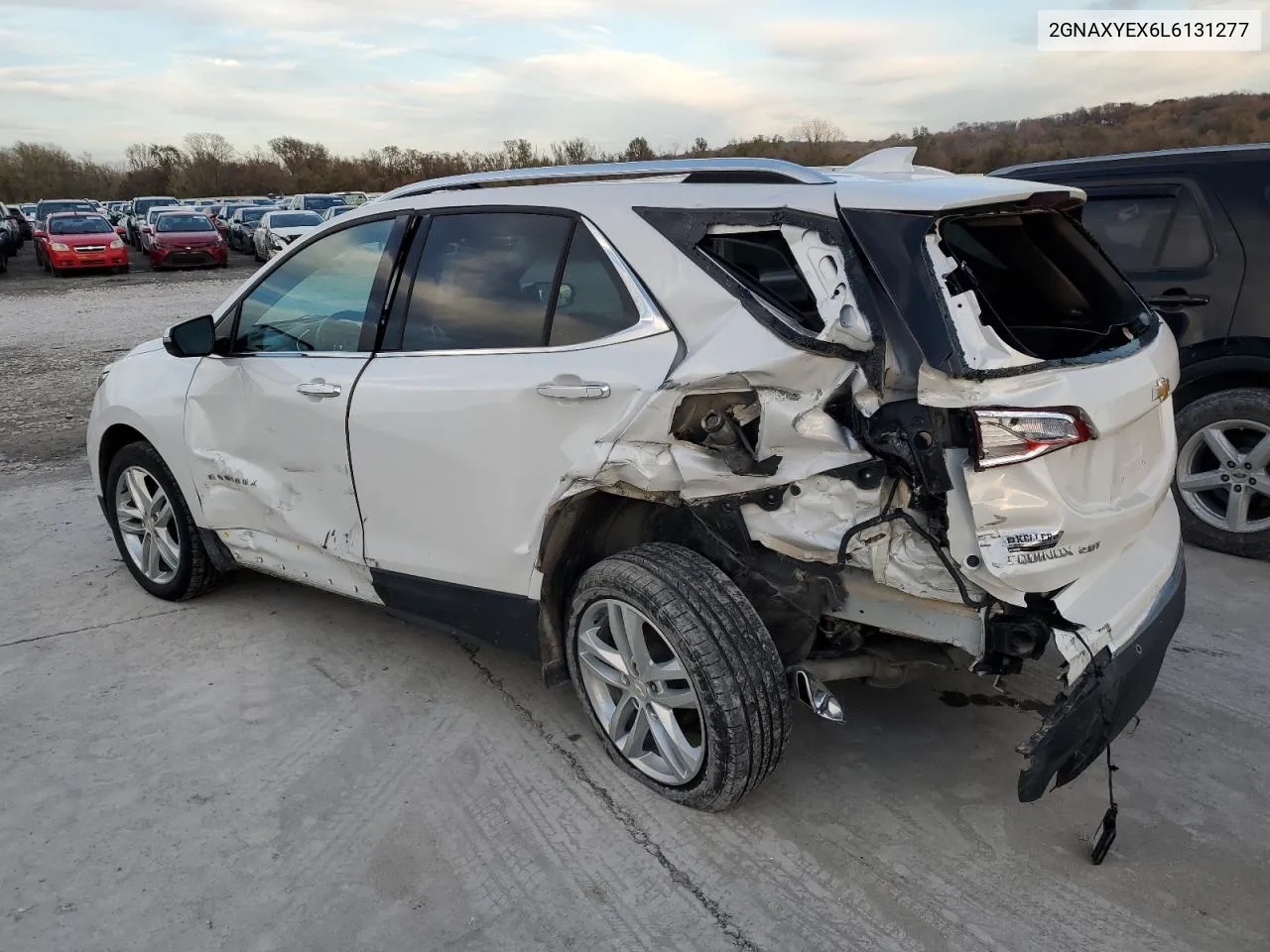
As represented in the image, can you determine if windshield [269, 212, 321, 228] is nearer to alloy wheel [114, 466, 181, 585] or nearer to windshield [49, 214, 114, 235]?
windshield [49, 214, 114, 235]

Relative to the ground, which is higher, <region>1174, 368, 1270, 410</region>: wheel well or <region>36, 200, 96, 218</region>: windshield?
<region>36, 200, 96, 218</region>: windshield

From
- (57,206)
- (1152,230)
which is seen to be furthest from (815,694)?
(57,206)

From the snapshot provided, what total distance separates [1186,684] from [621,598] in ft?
7.38

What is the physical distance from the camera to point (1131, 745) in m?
3.19

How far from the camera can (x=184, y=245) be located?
2527 centimetres

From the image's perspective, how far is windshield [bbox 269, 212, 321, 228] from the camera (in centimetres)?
2559

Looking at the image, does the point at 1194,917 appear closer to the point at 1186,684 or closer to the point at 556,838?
the point at 1186,684

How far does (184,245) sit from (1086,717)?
1067 inches

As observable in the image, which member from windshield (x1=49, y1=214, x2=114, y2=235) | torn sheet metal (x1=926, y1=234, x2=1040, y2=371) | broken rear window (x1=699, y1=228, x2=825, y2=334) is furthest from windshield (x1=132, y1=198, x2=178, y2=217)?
torn sheet metal (x1=926, y1=234, x2=1040, y2=371)

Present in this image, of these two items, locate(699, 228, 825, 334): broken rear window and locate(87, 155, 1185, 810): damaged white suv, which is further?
locate(699, 228, 825, 334): broken rear window

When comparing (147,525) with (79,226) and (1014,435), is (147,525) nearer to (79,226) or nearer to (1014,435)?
(1014,435)

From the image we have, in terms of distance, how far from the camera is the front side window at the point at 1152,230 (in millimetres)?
4828

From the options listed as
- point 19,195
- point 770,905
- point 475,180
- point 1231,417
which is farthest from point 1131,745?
point 19,195

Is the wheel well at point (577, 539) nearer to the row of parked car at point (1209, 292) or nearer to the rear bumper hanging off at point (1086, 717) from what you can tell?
the rear bumper hanging off at point (1086, 717)
